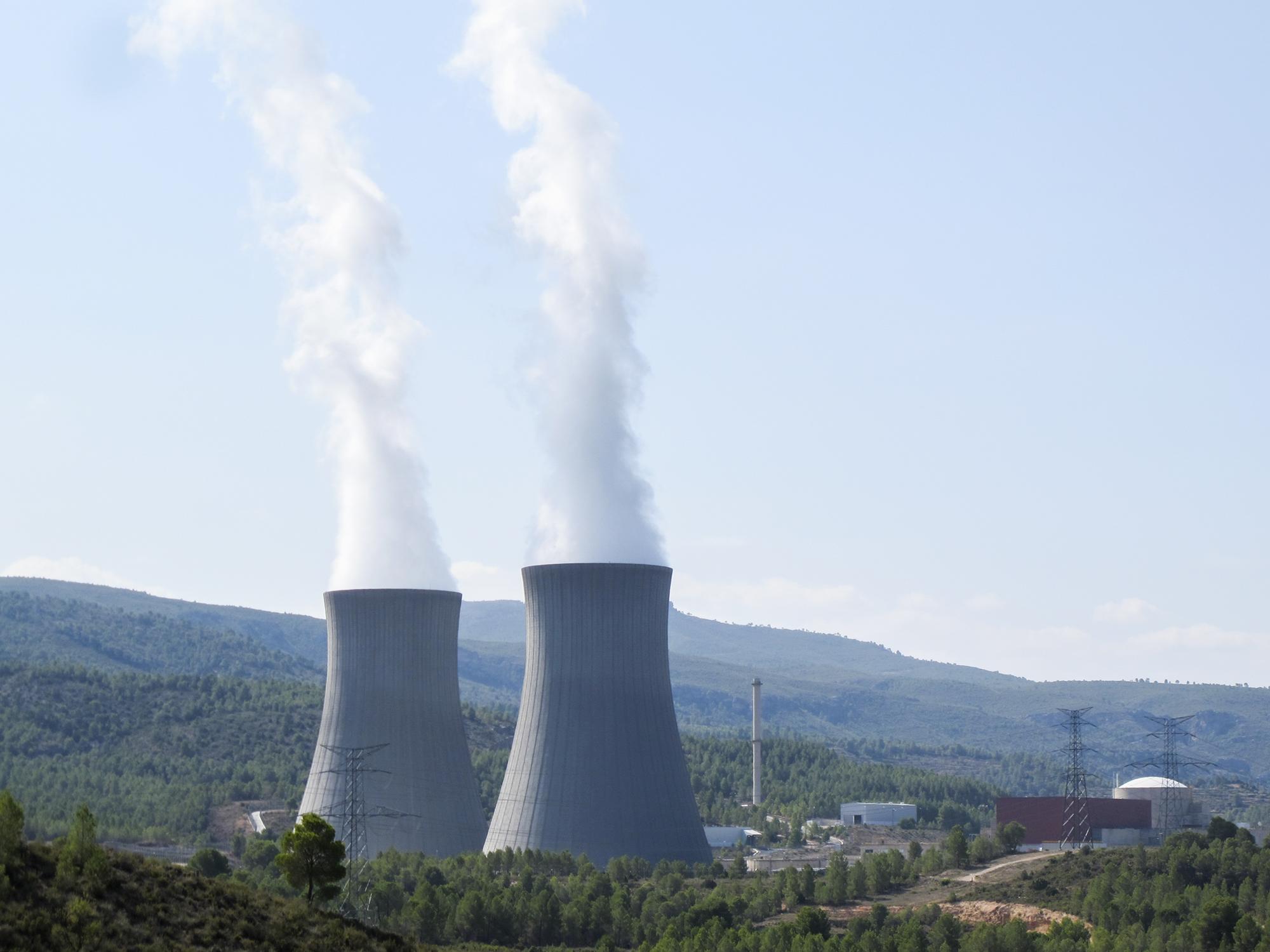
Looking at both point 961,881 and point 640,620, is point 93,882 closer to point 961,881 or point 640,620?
point 640,620

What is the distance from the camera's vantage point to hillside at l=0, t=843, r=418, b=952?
57.9 feet

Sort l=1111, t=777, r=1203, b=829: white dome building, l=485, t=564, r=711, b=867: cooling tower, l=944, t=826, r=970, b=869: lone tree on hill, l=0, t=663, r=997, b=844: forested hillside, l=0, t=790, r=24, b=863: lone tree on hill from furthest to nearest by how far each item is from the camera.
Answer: l=0, t=663, r=997, b=844: forested hillside
l=1111, t=777, r=1203, b=829: white dome building
l=944, t=826, r=970, b=869: lone tree on hill
l=485, t=564, r=711, b=867: cooling tower
l=0, t=790, r=24, b=863: lone tree on hill

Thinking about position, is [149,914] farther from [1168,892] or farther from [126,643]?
[126,643]

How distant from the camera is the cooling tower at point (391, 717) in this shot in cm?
4062

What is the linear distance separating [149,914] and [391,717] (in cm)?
2224

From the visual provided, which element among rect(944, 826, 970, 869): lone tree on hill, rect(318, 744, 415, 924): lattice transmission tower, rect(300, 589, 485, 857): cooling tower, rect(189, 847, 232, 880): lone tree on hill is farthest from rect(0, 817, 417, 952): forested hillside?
rect(944, 826, 970, 869): lone tree on hill

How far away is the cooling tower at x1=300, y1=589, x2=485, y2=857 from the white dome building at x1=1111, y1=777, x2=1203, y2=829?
932 inches

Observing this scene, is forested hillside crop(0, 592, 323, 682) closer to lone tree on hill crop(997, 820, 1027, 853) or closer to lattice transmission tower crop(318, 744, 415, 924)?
lattice transmission tower crop(318, 744, 415, 924)

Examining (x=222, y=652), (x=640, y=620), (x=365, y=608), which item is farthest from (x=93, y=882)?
(x=222, y=652)

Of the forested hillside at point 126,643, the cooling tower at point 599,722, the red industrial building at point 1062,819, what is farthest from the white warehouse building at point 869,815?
the forested hillside at point 126,643

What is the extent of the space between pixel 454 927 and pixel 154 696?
49513mm

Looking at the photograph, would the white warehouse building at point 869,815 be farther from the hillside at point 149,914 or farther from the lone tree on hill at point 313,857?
the hillside at point 149,914

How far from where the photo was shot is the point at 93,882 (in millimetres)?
18828

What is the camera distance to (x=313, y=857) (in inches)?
996
